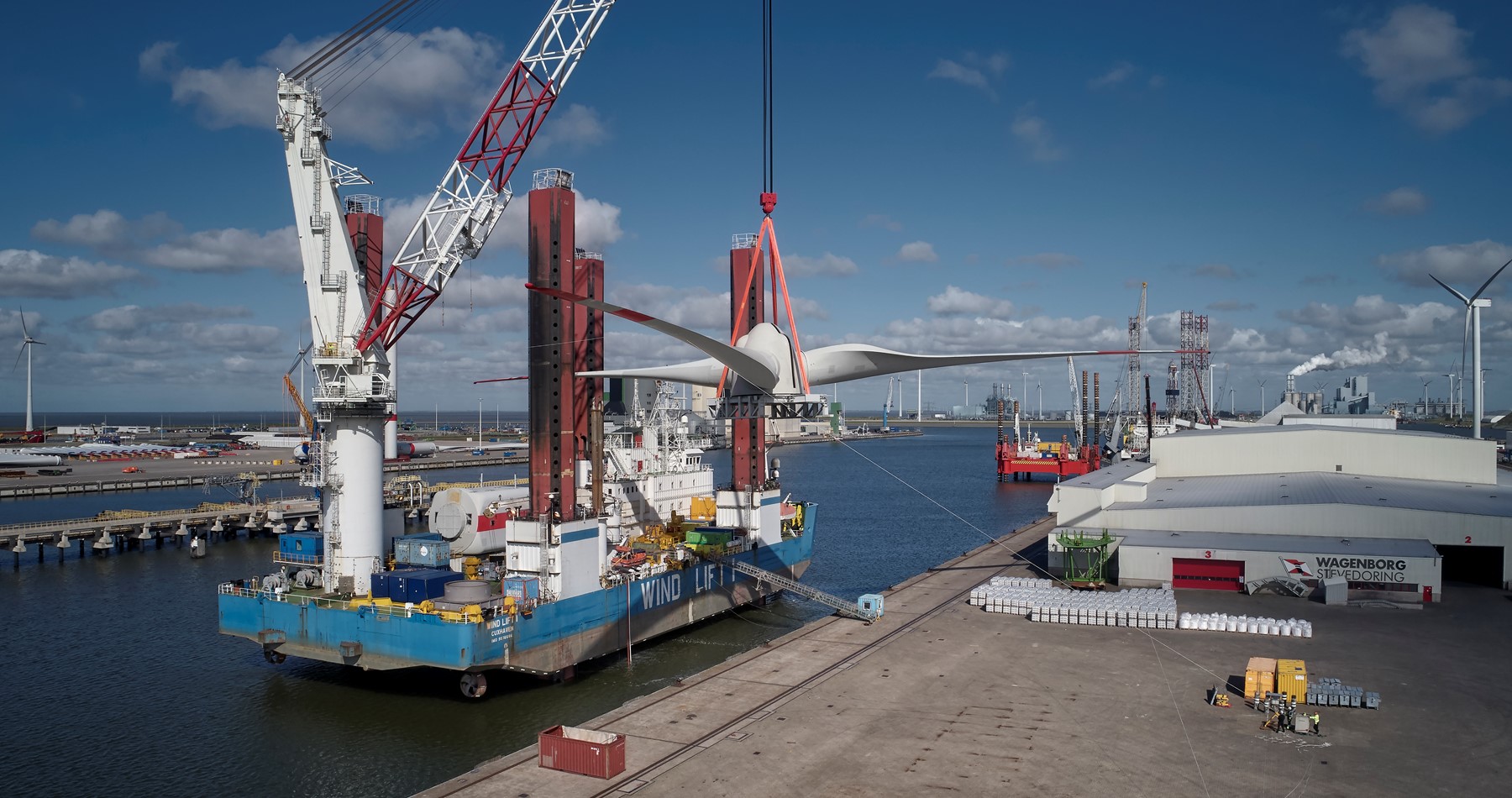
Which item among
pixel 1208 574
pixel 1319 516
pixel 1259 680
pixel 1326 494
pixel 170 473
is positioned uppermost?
pixel 1326 494

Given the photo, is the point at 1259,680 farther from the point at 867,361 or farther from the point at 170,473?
the point at 170,473

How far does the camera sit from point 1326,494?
157 ft

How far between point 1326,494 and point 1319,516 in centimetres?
Answer: 480

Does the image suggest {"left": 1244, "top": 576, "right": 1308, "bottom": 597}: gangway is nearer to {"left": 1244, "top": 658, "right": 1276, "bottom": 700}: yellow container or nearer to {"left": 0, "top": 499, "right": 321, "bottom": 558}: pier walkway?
{"left": 1244, "top": 658, "right": 1276, "bottom": 700}: yellow container

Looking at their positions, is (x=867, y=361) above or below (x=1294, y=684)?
above

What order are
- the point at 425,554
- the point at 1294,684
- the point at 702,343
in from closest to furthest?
the point at 702,343, the point at 1294,684, the point at 425,554

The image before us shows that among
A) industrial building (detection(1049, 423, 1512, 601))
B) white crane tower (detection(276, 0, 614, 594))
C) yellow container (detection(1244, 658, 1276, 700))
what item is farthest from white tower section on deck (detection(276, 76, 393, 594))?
industrial building (detection(1049, 423, 1512, 601))

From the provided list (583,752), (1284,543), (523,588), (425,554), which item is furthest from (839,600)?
(1284,543)

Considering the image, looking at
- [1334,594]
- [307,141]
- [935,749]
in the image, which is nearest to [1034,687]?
[935,749]

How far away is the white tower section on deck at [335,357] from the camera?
36.7m

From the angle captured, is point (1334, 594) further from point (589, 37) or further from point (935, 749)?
point (589, 37)

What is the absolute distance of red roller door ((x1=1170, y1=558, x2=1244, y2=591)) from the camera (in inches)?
1650

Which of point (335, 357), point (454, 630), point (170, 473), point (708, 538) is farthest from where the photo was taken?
point (170, 473)

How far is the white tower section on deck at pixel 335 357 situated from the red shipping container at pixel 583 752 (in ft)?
58.1
